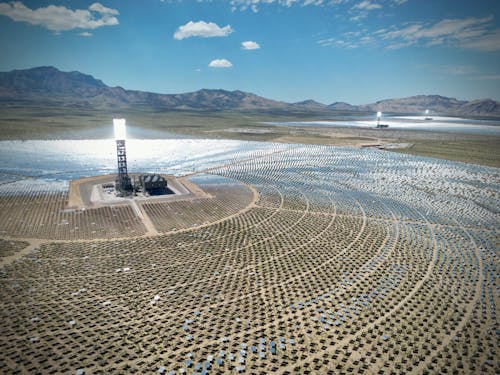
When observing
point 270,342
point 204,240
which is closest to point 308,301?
point 270,342

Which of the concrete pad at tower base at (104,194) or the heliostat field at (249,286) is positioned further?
the concrete pad at tower base at (104,194)

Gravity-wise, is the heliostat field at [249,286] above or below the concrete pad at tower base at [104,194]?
below

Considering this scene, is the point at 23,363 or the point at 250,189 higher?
the point at 250,189

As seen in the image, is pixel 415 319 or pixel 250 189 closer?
pixel 415 319

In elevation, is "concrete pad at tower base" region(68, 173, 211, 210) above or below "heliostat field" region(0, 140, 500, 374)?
above

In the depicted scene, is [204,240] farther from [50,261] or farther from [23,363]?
[23,363]
